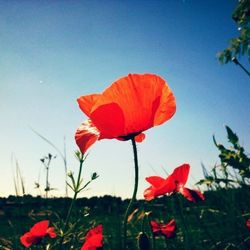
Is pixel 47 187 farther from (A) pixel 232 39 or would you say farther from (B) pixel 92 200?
(B) pixel 92 200

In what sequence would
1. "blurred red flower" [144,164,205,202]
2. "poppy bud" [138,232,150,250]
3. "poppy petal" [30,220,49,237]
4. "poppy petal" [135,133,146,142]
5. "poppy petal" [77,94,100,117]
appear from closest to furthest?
"poppy bud" [138,232,150,250], "poppy petal" [77,94,100,117], "poppy petal" [135,133,146,142], "blurred red flower" [144,164,205,202], "poppy petal" [30,220,49,237]

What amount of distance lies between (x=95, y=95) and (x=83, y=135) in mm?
150

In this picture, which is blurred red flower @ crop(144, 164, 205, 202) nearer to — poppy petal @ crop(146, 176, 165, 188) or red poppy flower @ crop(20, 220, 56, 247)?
poppy petal @ crop(146, 176, 165, 188)

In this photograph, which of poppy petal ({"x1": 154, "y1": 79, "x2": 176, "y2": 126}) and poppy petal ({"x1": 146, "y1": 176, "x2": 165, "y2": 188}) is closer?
poppy petal ({"x1": 154, "y1": 79, "x2": 176, "y2": 126})

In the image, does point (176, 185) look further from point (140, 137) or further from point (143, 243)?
point (143, 243)

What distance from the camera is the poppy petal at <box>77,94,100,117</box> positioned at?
3.62 ft

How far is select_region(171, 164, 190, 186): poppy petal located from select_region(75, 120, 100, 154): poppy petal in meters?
0.42

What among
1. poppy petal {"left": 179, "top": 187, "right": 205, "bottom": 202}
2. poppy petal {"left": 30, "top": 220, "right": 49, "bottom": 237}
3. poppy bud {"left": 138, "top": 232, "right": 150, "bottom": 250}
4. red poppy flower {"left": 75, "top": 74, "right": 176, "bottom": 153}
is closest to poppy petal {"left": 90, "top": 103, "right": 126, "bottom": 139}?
red poppy flower {"left": 75, "top": 74, "right": 176, "bottom": 153}

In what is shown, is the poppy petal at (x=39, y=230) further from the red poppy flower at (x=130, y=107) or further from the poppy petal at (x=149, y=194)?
the red poppy flower at (x=130, y=107)

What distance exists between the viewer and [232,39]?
664 centimetres

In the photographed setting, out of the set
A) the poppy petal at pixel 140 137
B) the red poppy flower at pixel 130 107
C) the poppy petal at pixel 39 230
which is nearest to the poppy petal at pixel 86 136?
the red poppy flower at pixel 130 107

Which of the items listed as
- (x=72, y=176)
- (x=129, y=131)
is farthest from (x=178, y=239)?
(x=129, y=131)

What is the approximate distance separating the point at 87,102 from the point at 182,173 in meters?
0.49

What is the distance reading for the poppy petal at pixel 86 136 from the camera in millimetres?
977
